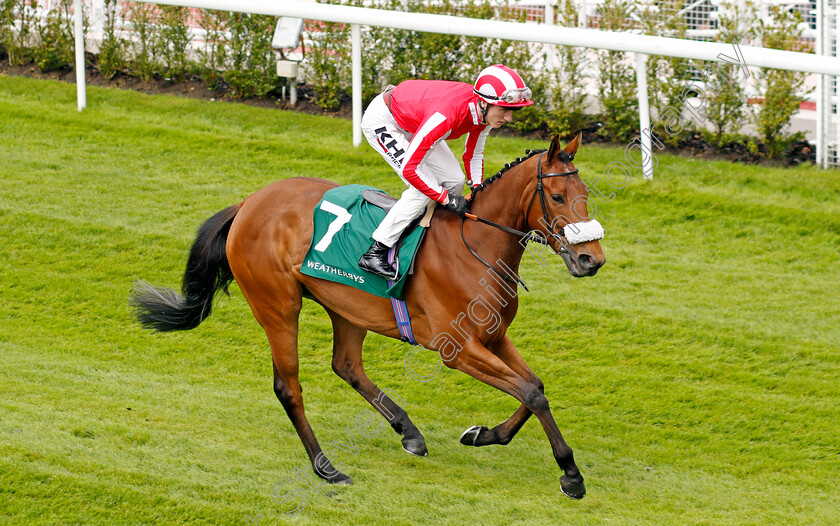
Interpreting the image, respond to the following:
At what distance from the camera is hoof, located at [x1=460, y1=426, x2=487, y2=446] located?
4895mm

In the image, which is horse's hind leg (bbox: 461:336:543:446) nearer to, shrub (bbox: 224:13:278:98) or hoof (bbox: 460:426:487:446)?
hoof (bbox: 460:426:487:446)

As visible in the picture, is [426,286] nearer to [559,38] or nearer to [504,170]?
[504,170]

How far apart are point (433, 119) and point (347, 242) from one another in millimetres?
801

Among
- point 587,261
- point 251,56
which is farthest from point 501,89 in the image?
point 251,56

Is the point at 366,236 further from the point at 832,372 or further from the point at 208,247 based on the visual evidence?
the point at 832,372

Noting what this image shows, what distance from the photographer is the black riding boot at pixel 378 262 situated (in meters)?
4.62

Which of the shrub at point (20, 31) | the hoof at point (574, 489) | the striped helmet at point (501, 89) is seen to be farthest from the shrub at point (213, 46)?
the hoof at point (574, 489)

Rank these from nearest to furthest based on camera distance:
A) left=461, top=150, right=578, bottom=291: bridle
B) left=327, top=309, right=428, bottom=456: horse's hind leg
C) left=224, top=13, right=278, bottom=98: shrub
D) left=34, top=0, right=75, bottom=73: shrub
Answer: left=461, top=150, right=578, bottom=291: bridle < left=327, top=309, right=428, bottom=456: horse's hind leg < left=224, top=13, right=278, bottom=98: shrub < left=34, top=0, right=75, bottom=73: shrub

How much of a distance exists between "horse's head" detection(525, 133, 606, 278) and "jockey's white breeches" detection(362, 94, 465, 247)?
1.83 feet

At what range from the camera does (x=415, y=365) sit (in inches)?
233

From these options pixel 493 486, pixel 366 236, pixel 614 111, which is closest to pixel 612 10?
pixel 614 111

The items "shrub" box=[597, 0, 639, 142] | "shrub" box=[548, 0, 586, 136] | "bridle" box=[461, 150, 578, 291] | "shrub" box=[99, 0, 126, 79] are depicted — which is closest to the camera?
"bridle" box=[461, 150, 578, 291]

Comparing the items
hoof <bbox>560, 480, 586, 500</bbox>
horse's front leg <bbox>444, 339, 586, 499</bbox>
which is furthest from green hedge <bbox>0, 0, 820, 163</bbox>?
hoof <bbox>560, 480, 586, 500</bbox>

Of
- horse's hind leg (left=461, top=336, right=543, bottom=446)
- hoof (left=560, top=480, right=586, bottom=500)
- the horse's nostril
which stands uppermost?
the horse's nostril
